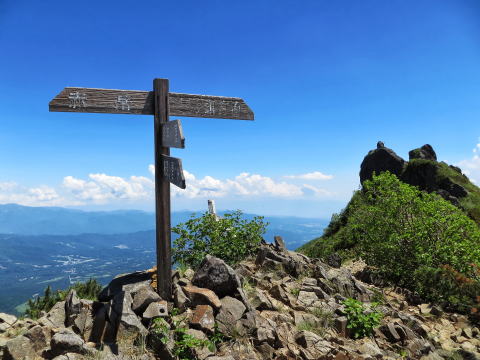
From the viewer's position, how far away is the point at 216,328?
6844 millimetres

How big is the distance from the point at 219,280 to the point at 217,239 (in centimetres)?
448

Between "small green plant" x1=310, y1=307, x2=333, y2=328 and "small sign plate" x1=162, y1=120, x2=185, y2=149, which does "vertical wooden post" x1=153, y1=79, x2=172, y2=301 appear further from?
"small green plant" x1=310, y1=307, x2=333, y2=328

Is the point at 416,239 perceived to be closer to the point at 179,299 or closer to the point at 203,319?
the point at 203,319

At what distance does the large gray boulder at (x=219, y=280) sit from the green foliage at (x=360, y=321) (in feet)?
9.77

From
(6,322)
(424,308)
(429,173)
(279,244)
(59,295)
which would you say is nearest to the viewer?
(6,322)

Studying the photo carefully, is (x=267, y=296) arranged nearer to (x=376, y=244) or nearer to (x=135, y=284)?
(x=135, y=284)

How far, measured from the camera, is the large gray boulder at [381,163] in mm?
36406

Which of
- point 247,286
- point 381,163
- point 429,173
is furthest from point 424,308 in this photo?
point 381,163

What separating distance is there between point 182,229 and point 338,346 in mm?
7886

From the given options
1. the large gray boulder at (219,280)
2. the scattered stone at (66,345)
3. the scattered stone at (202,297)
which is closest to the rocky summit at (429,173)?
the large gray boulder at (219,280)

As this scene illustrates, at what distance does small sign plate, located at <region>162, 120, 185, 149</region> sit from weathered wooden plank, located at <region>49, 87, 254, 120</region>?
2.20 feet

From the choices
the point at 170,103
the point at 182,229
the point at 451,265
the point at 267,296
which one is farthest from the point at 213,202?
the point at 451,265

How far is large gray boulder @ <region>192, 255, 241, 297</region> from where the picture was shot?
26.3ft

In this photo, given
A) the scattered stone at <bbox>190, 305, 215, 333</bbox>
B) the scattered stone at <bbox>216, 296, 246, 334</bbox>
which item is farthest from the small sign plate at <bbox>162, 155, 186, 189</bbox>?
the scattered stone at <bbox>216, 296, 246, 334</bbox>
